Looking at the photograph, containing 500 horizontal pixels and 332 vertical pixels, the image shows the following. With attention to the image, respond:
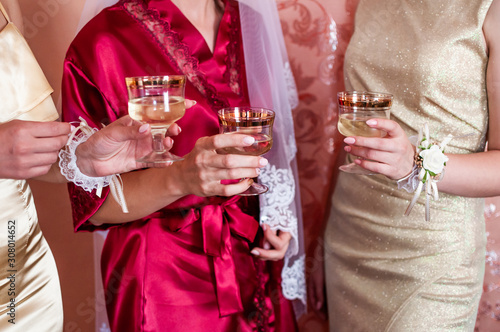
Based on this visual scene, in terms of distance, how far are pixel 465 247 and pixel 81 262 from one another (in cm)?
153

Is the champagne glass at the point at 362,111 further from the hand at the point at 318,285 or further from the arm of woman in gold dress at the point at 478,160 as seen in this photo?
the hand at the point at 318,285

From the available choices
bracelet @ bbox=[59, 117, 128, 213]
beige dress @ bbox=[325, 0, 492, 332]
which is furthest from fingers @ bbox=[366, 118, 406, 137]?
bracelet @ bbox=[59, 117, 128, 213]

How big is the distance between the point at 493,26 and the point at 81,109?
1.22 m

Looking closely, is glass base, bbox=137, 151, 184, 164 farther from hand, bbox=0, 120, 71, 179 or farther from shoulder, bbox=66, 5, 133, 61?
shoulder, bbox=66, 5, 133, 61

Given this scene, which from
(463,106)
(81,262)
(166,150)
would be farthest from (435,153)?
(81,262)

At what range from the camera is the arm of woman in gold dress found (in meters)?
1.17

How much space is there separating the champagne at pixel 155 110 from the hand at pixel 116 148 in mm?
21

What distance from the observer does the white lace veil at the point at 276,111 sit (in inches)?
60.0

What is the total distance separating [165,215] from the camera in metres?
1.42

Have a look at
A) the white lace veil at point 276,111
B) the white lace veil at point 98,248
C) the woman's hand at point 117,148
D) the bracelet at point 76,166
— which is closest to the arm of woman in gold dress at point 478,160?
the white lace veil at point 276,111

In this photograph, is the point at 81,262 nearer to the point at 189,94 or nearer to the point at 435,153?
the point at 189,94

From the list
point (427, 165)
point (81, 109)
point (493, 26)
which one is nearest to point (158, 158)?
point (81, 109)

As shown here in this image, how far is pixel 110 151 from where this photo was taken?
1.13 m

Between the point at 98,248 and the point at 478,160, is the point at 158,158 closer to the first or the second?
the point at 98,248
